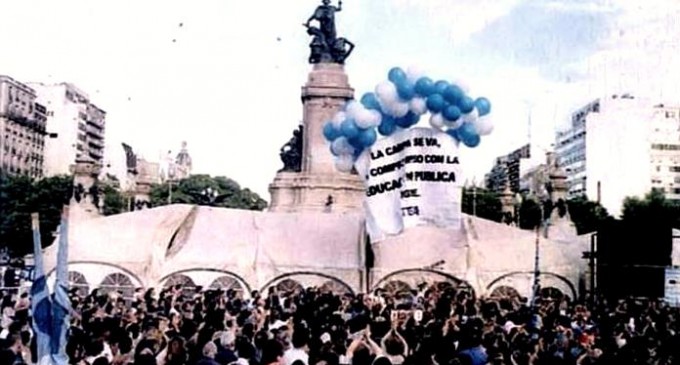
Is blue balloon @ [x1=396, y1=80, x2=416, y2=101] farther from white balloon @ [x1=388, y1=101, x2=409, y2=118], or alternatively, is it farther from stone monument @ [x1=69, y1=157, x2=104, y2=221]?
stone monument @ [x1=69, y1=157, x2=104, y2=221]

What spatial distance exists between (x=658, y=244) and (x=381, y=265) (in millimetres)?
9618

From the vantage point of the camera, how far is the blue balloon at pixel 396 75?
26609mm

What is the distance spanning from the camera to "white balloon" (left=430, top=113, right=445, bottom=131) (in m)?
25.6

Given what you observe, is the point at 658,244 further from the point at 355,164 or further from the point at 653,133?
the point at 653,133

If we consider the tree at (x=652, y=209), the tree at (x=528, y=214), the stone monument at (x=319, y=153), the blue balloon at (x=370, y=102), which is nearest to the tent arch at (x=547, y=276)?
the stone monument at (x=319, y=153)

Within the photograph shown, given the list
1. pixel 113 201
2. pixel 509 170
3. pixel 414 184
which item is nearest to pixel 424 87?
pixel 414 184

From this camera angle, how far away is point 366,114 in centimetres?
2673

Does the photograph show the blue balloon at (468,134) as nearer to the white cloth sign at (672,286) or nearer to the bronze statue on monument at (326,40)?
the white cloth sign at (672,286)

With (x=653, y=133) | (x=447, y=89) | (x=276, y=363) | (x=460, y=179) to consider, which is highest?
(x=653, y=133)

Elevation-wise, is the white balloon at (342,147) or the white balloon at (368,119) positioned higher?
the white balloon at (368,119)

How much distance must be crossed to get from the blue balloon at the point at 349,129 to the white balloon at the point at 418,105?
1424 millimetres

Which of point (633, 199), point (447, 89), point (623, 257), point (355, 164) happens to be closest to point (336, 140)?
point (355, 164)

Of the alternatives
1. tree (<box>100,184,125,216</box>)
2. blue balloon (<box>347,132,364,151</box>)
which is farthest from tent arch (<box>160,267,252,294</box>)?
tree (<box>100,184,125,216</box>)

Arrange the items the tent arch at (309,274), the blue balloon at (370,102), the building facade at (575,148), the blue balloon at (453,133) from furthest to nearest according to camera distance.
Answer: the building facade at (575,148)
the tent arch at (309,274)
the blue balloon at (370,102)
the blue balloon at (453,133)
